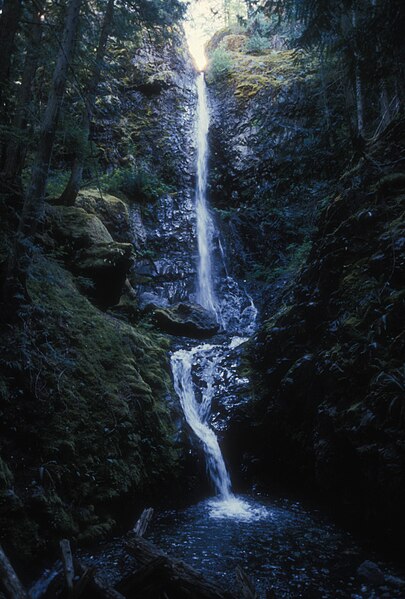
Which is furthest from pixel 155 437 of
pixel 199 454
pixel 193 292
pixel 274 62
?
pixel 274 62

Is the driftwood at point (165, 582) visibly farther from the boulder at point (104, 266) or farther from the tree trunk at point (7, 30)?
the tree trunk at point (7, 30)

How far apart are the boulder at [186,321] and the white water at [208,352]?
729 millimetres

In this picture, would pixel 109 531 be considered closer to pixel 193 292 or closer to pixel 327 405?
pixel 327 405

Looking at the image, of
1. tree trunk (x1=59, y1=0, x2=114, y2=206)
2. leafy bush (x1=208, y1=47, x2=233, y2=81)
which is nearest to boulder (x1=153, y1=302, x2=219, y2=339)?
tree trunk (x1=59, y1=0, x2=114, y2=206)

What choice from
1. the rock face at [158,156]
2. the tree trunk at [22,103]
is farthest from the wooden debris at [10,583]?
the rock face at [158,156]

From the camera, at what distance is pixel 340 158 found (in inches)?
498

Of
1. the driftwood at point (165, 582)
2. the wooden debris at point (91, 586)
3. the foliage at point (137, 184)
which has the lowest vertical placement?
the driftwood at point (165, 582)

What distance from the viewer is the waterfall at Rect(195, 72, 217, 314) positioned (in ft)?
47.4

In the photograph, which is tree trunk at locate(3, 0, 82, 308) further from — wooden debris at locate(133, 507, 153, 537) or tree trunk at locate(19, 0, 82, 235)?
wooden debris at locate(133, 507, 153, 537)

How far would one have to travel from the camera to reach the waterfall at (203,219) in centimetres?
1445

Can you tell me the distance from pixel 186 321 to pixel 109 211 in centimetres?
427

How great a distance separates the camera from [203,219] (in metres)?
16.5

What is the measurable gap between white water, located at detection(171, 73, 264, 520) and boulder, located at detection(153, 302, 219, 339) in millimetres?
729

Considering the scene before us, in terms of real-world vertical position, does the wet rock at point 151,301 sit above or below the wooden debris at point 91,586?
above
